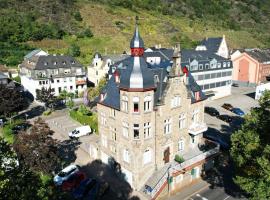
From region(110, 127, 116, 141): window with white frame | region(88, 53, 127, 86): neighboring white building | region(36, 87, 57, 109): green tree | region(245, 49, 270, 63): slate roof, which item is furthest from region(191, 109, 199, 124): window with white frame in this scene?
region(245, 49, 270, 63): slate roof

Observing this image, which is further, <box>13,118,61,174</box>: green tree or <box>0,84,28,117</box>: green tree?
<box>0,84,28,117</box>: green tree

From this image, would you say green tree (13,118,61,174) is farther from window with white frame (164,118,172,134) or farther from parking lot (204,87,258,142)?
parking lot (204,87,258,142)

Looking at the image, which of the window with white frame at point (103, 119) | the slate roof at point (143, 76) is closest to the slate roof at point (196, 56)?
the window with white frame at point (103, 119)

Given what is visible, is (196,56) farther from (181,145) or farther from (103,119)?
(103,119)

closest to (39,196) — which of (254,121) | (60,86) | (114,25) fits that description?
(254,121)

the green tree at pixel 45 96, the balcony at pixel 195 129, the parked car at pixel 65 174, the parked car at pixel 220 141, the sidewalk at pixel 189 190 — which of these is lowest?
the sidewalk at pixel 189 190

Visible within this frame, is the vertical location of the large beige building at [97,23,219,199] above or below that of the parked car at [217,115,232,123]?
above

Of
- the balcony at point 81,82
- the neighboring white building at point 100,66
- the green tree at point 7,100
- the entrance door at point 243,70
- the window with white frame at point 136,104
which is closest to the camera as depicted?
the window with white frame at point 136,104

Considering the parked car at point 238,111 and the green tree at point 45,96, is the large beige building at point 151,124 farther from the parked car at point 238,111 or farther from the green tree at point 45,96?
the parked car at point 238,111
